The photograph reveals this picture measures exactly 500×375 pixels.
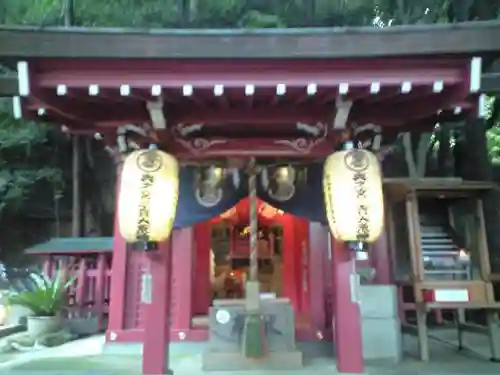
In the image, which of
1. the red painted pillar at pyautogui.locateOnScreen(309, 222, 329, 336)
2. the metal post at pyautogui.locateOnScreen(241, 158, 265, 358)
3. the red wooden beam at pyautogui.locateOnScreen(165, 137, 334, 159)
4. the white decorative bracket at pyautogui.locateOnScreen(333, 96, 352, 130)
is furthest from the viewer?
the red painted pillar at pyautogui.locateOnScreen(309, 222, 329, 336)

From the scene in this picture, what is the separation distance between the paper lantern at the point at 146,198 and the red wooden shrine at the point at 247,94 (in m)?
0.34

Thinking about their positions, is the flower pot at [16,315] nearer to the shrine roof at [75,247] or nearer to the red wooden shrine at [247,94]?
the shrine roof at [75,247]

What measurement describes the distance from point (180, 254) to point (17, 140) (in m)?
7.70

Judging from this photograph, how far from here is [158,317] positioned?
5676 mm

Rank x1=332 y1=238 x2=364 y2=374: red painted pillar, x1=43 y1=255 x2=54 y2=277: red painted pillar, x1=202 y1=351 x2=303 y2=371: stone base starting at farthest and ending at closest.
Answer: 1. x1=43 y1=255 x2=54 y2=277: red painted pillar
2. x1=202 y1=351 x2=303 y2=371: stone base
3. x1=332 y1=238 x2=364 y2=374: red painted pillar

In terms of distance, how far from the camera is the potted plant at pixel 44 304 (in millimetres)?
10055

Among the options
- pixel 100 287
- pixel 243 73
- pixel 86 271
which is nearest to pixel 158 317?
pixel 243 73

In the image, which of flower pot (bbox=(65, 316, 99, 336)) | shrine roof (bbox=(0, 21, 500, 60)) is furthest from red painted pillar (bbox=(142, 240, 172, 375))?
flower pot (bbox=(65, 316, 99, 336))

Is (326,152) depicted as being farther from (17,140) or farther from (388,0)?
(17,140)

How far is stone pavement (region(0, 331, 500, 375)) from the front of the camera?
673 cm

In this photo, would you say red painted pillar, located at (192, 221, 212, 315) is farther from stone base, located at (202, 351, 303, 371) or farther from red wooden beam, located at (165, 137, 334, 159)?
red wooden beam, located at (165, 137, 334, 159)

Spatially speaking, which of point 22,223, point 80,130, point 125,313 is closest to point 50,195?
point 22,223

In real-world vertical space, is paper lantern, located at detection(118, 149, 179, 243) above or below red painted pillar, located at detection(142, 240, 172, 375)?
above

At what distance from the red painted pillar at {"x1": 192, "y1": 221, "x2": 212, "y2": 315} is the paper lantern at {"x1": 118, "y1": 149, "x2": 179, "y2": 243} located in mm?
4582
